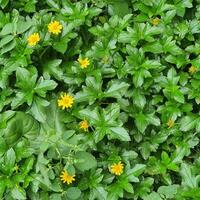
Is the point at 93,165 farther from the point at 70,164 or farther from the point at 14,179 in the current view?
the point at 14,179

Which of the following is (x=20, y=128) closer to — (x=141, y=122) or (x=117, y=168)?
(x=117, y=168)

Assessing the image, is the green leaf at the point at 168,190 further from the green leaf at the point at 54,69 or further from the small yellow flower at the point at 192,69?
the green leaf at the point at 54,69

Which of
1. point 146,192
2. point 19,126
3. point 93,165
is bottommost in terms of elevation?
point 146,192

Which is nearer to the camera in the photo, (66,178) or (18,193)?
(18,193)

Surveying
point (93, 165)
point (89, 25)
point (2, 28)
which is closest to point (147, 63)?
point (89, 25)

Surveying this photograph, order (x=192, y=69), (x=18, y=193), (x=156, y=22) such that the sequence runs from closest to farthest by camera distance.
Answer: (x=18, y=193)
(x=192, y=69)
(x=156, y=22)

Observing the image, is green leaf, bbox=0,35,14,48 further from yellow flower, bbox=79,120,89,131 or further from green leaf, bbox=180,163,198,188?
green leaf, bbox=180,163,198,188

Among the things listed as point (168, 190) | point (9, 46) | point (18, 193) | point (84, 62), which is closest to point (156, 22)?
point (84, 62)
